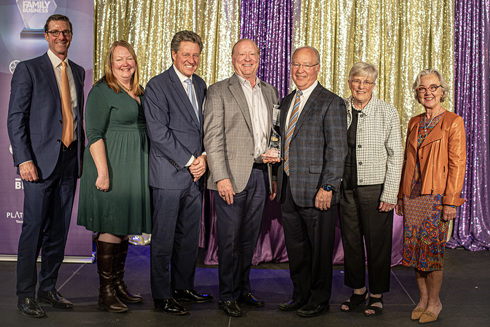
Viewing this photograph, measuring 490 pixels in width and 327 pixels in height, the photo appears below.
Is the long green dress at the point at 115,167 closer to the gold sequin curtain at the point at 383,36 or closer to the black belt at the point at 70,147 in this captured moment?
the black belt at the point at 70,147

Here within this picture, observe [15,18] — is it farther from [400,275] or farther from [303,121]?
[400,275]

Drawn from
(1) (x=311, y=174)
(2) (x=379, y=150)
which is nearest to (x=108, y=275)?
(1) (x=311, y=174)

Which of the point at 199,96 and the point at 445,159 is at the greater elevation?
the point at 199,96

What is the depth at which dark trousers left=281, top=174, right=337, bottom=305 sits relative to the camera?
296 centimetres

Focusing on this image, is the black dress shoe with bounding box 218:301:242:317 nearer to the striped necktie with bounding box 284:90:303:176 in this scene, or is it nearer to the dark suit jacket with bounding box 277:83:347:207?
the dark suit jacket with bounding box 277:83:347:207

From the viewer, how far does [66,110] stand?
3.08 meters

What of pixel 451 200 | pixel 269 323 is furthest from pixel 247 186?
pixel 451 200

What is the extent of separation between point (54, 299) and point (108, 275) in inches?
17.2

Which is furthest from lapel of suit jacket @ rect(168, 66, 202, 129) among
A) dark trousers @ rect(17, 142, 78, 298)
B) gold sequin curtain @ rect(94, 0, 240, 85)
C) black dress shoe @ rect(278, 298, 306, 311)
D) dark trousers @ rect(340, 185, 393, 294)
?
gold sequin curtain @ rect(94, 0, 240, 85)

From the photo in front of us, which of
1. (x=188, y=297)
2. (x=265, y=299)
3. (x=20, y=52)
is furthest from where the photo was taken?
(x=20, y=52)

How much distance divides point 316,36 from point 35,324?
382 cm

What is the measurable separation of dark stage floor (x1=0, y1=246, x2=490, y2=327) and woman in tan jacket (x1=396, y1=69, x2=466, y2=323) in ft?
0.86

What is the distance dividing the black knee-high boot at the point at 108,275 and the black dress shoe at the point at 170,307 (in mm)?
203

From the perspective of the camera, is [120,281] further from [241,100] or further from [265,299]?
[241,100]
